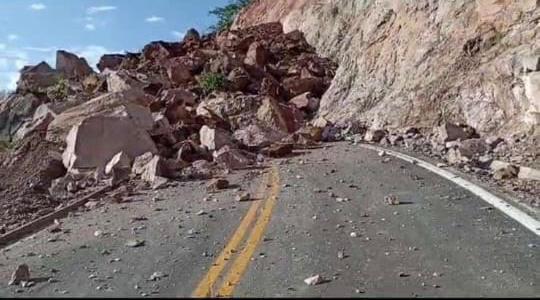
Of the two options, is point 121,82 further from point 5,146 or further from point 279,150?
point 279,150

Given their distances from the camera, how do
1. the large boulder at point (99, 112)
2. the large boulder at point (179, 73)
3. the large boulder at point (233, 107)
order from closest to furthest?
the large boulder at point (99, 112) < the large boulder at point (233, 107) < the large boulder at point (179, 73)

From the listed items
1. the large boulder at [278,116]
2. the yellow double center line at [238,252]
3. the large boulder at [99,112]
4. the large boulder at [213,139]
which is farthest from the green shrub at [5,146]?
the yellow double center line at [238,252]

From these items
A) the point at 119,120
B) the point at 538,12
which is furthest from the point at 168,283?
the point at 538,12

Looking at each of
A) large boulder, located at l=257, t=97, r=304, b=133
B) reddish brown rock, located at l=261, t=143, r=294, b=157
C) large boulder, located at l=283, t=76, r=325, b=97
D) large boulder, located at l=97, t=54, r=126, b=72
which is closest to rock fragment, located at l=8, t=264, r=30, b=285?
reddish brown rock, located at l=261, t=143, r=294, b=157

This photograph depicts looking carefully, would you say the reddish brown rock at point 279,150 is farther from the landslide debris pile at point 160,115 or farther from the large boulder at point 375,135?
the large boulder at point 375,135

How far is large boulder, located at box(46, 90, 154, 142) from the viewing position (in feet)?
50.2

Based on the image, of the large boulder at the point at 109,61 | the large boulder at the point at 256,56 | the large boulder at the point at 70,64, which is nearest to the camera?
the large boulder at the point at 256,56

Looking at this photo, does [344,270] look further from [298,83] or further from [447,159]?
[298,83]

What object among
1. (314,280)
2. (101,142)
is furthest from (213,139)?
(314,280)

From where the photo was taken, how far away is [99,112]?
1592 cm

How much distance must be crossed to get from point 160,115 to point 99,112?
1.68 meters

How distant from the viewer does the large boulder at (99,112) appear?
602 inches

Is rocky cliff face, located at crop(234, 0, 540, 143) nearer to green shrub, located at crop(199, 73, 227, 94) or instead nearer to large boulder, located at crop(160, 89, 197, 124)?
green shrub, located at crop(199, 73, 227, 94)

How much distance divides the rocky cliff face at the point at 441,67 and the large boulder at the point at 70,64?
10.2 m
